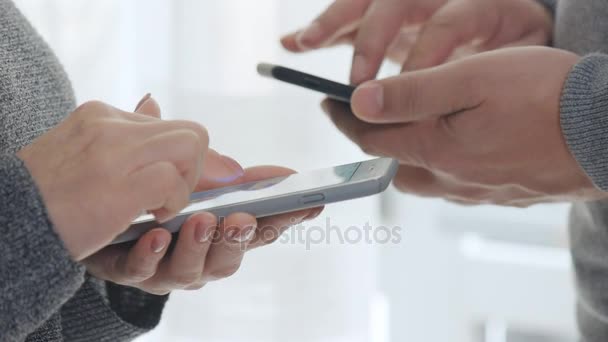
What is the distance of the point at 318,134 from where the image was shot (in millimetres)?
1114

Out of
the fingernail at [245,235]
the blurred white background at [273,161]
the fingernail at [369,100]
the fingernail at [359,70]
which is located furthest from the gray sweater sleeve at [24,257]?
the blurred white background at [273,161]

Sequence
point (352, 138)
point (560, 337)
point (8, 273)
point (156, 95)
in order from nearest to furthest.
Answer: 1. point (8, 273)
2. point (352, 138)
3. point (156, 95)
4. point (560, 337)

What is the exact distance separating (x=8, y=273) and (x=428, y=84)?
378 millimetres

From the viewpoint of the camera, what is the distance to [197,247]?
41 centimetres

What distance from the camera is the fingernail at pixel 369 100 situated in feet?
1.88

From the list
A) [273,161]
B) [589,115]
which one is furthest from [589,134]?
[273,161]

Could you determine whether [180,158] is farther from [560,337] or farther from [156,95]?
[560,337]

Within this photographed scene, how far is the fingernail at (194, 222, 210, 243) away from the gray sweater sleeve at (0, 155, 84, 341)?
9cm

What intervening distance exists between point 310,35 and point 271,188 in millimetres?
336

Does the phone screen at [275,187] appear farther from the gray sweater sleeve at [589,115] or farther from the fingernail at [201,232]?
the gray sweater sleeve at [589,115]

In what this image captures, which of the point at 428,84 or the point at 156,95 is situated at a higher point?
the point at 428,84

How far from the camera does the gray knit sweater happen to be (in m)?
0.31

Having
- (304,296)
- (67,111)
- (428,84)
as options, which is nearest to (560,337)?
(304,296)

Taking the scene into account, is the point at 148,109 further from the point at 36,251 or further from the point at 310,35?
the point at 310,35
